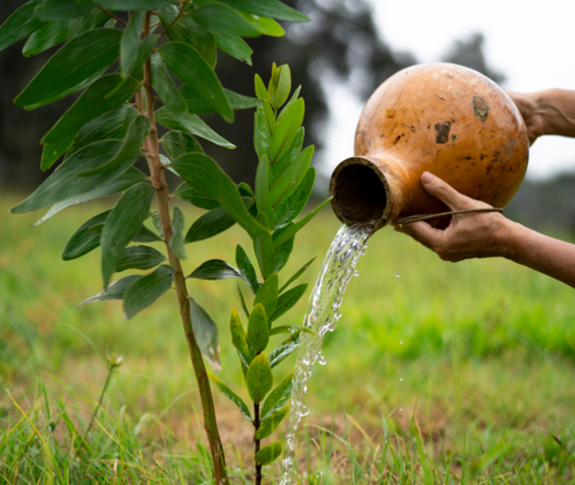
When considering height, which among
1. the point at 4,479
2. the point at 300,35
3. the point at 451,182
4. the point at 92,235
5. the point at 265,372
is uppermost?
the point at 300,35

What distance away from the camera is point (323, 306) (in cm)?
145

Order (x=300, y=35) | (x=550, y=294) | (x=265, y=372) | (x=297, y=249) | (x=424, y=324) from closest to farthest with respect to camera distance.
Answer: (x=265, y=372) → (x=424, y=324) → (x=550, y=294) → (x=297, y=249) → (x=300, y=35)

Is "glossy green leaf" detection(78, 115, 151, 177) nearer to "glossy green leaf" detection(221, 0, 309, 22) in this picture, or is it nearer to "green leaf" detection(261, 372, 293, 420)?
"glossy green leaf" detection(221, 0, 309, 22)

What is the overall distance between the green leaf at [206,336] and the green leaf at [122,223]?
5.0 inches

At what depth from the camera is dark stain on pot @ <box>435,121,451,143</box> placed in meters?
1.38

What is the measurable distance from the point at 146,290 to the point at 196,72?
381mm

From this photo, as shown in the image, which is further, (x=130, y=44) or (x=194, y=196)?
(x=194, y=196)

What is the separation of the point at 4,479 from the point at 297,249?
3.95 meters

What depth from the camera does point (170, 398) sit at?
7.16 ft

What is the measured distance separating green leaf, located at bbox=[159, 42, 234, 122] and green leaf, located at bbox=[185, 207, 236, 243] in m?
0.24

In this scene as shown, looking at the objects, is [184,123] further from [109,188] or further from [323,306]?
[323,306]

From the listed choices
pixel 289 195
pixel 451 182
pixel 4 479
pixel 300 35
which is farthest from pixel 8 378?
pixel 300 35

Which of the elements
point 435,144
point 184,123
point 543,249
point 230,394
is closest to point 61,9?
point 184,123

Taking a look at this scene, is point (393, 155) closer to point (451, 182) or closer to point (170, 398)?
point (451, 182)
